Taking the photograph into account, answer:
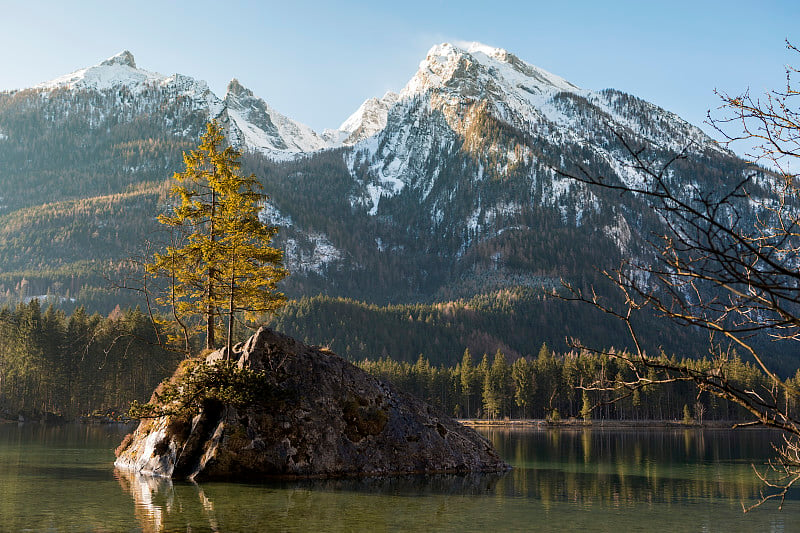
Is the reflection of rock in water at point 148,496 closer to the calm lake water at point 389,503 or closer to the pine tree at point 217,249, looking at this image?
the calm lake water at point 389,503

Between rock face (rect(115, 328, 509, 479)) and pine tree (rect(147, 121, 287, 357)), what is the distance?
457 cm

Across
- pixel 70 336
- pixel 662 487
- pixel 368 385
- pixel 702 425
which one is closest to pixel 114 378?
pixel 70 336

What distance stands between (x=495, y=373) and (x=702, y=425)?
42.5 meters

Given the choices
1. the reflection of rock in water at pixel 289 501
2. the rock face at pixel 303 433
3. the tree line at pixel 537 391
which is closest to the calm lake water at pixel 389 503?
the reflection of rock in water at pixel 289 501

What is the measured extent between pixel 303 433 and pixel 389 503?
962 cm

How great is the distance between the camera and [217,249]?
3731 cm

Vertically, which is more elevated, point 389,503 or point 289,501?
point 289,501

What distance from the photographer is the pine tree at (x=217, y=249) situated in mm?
37625

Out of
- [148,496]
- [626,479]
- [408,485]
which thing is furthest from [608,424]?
[148,496]

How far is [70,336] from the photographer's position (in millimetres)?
102688

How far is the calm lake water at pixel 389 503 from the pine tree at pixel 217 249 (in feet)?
31.9

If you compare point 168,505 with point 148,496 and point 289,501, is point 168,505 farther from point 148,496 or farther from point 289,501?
point 289,501

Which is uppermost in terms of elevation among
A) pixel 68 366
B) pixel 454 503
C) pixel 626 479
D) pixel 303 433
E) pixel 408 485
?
pixel 68 366

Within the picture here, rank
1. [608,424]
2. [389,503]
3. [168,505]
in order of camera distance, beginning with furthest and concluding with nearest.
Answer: [608,424], [389,503], [168,505]
